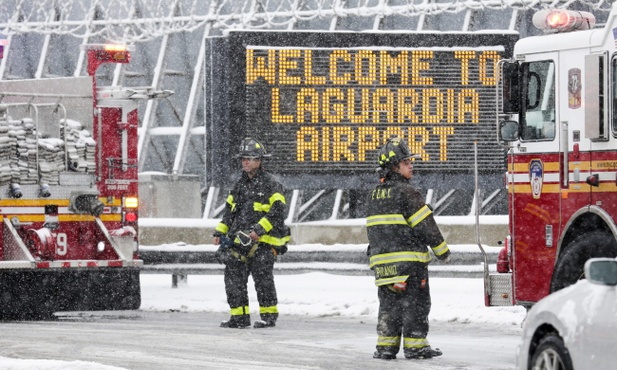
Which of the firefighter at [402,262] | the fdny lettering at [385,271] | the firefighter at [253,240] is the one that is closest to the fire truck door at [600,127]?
the firefighter at [402,262]

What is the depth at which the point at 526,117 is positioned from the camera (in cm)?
1261

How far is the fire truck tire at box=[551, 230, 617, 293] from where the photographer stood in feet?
38.1

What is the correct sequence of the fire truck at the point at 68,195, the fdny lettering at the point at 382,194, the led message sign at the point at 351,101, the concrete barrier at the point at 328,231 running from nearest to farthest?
the fdny lettering at the point at 382,194
the fire truck at the point at 68,195
the led message sign at the point at 351,101
the concrete barrier at the point at 328,231

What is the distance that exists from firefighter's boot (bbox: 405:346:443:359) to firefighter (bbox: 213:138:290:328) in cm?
341

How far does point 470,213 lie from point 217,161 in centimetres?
1097

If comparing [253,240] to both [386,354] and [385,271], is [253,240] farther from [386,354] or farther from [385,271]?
[386,354]

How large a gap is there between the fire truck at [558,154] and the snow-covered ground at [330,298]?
264 cm

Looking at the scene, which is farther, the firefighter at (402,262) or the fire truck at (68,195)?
the fire truck at (68,195)

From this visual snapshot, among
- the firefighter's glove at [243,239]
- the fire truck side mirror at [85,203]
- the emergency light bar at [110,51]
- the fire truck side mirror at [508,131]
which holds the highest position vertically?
the emergency light bar at [110,51]

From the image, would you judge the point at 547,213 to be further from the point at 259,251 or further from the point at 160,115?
the point at 160,115

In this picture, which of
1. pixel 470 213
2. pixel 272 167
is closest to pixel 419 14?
pixel 470 213

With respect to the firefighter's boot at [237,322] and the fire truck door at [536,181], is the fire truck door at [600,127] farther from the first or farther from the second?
the firefighter's boot at [237,322]

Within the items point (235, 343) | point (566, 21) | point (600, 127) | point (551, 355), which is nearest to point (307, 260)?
point (235, 343)

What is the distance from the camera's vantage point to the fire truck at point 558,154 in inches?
461
